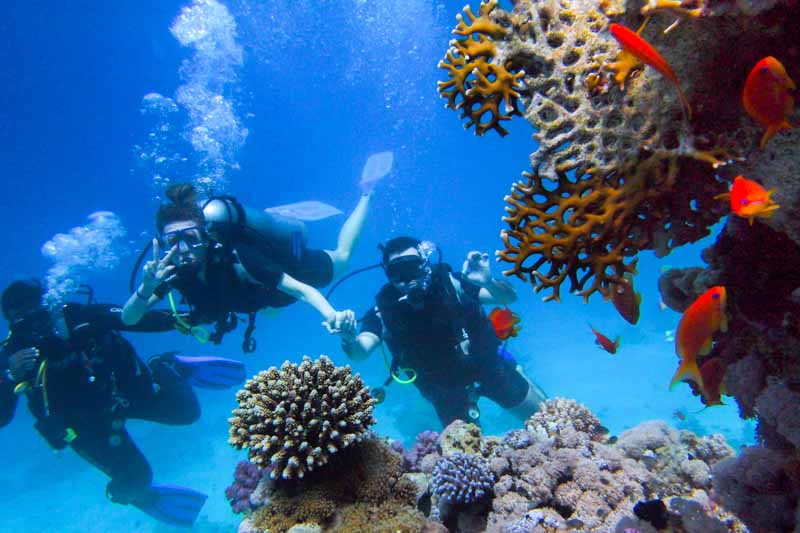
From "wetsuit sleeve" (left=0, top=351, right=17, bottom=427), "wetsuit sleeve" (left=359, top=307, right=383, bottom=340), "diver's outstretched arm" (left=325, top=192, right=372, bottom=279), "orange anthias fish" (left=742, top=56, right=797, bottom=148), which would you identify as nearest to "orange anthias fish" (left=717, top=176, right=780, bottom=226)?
"orange anthias fish" (left=742, top=56, right=797, bottom=148)

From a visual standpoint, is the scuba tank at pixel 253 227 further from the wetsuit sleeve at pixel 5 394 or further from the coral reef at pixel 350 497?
the wetsuit sleeve at pixel 5 394

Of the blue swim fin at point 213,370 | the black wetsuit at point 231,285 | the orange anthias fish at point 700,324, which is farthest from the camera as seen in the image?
the blue swim fin at point 213,370

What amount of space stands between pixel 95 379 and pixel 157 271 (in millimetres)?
3776

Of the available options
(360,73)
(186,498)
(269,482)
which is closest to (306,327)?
(360,73)

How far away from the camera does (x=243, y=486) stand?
4961mm

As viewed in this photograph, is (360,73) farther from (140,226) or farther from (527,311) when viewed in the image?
(527,311)

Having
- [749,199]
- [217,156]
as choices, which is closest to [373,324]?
[749,199]

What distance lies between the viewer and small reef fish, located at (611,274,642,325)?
278cm

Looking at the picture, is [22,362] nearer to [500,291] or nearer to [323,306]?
[323,306]

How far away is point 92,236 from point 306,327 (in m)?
27.3

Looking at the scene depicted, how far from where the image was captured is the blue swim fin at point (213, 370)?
30.1 ft

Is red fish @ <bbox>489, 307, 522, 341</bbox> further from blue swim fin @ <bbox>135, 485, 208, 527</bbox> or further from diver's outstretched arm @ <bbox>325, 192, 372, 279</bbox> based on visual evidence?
blue swim fin @ <bbox>135, 485, 208, 527</bbox>

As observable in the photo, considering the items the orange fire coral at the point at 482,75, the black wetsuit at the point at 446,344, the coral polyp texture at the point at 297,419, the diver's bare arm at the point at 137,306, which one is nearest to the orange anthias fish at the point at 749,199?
the orange fire coral at the point at 482,75

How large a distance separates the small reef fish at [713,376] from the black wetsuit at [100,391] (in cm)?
899
